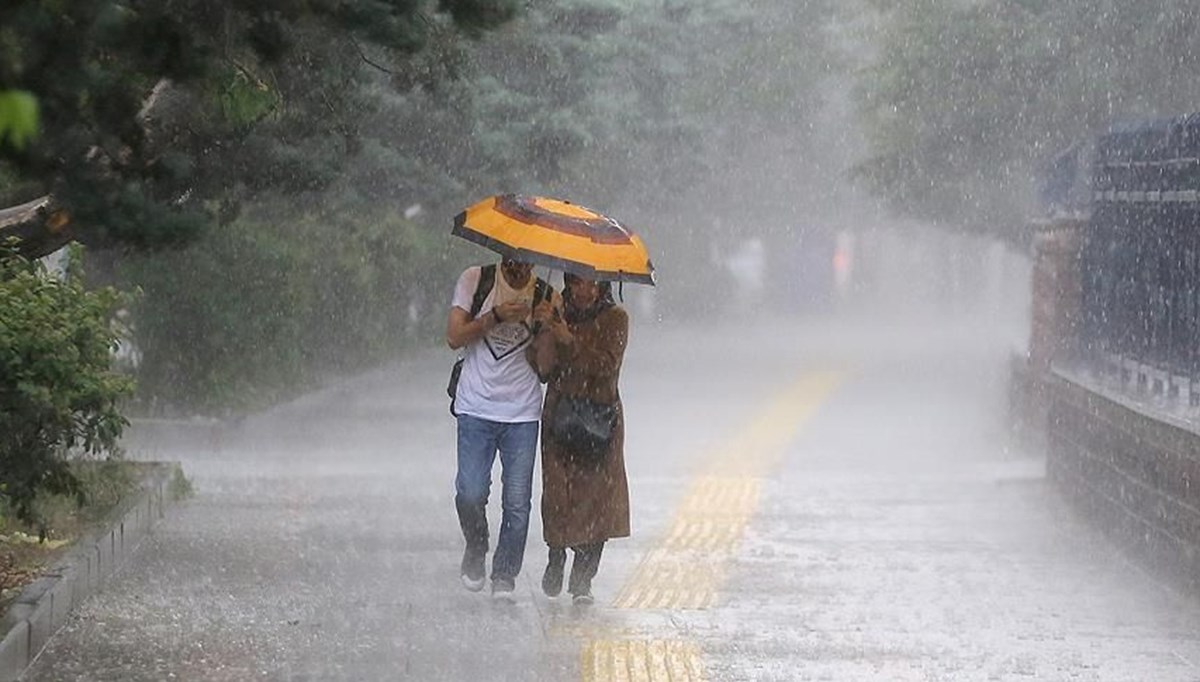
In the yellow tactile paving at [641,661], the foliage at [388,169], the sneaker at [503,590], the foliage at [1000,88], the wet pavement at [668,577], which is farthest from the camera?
the foliage at [1000,88]

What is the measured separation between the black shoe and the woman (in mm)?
71

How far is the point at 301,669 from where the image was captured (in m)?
8.69

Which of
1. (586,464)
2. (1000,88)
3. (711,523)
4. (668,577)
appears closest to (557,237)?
(586,464)

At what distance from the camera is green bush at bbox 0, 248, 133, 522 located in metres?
9.23

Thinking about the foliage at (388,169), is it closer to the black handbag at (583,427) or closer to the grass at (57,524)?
the grass at (57,524)

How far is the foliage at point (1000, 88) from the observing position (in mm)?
22344

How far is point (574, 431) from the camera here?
389 inches

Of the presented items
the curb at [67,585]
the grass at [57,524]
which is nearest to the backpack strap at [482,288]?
the grass at [57,524]

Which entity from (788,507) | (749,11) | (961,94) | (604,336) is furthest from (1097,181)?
(749,11)

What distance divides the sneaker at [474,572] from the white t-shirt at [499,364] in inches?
28.0

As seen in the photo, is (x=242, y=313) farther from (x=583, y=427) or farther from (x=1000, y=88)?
(x=583, y=427)

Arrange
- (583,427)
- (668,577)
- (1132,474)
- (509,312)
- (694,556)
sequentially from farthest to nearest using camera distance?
(1132,474) < (694,556) < (668,577) < (583,427) < (509,312)

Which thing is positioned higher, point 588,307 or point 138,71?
point 138,71

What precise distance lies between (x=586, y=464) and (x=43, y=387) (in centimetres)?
232
